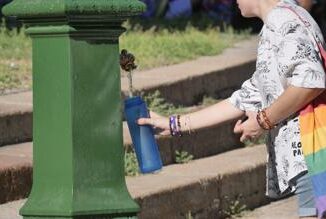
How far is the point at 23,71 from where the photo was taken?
852cm

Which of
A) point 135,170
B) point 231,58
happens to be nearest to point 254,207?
point 135,170

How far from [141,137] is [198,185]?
2.13 metres

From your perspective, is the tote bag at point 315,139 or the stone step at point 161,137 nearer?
the tote bag at point 315,139

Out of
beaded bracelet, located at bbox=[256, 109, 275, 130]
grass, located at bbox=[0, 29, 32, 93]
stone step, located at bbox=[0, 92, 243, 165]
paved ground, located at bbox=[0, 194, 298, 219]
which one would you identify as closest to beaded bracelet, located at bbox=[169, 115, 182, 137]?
beaded bracelet, located at bbox=[256, 109, 275, 130]

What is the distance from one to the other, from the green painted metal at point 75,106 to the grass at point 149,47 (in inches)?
139

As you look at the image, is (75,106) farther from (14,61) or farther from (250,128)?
(14,61)

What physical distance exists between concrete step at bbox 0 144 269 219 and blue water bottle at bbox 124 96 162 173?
49.3 inches

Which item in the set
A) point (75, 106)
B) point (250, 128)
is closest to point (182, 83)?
point (250, 128)

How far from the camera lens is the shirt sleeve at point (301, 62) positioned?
4723mm

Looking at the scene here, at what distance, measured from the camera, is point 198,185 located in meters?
7.11

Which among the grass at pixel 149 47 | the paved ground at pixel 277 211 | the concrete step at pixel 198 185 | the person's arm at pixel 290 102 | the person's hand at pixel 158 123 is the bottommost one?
the paved ground at pixel 277 211

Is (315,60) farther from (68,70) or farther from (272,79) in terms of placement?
(68,70)

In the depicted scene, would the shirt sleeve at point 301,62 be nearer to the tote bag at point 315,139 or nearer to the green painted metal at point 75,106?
the tote bag at point 315,139

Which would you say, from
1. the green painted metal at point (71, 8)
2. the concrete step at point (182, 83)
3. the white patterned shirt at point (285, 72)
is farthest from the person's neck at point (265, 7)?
the concrete step at point (182, 83)
